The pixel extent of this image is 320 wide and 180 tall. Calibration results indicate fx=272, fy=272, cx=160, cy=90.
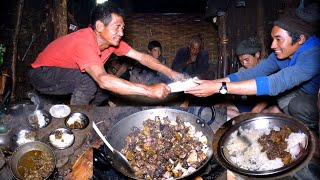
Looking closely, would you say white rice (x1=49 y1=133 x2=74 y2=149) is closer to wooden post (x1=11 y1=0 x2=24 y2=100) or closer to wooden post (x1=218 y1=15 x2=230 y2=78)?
wooden post (x1=11 y1=0 x2=24 y2=100)

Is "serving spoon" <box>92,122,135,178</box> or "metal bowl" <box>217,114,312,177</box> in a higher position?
"metal bowl" <box>217,114,312,177</box>

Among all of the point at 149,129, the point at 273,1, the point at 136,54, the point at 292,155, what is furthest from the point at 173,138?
the point at 273,1

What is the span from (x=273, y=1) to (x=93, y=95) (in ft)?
16.8

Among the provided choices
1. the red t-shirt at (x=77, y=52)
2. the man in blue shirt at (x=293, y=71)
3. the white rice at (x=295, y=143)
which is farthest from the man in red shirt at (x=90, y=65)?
the white rice at (x=295, y=143)

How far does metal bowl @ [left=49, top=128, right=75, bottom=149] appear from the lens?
3.89 m

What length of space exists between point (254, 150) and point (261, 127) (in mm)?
339

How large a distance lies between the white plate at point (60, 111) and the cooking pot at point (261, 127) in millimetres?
2497

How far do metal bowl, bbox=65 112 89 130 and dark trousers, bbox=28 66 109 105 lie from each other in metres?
0.74

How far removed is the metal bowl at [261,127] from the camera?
274cm

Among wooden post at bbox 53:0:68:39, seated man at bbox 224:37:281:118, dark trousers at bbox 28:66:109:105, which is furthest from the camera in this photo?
wooden post at bbox 53:0:68:39

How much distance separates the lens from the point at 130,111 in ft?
14.6

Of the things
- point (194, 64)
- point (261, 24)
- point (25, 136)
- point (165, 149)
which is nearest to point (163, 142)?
point (165, 149)

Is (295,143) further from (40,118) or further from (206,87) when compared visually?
(40,118)

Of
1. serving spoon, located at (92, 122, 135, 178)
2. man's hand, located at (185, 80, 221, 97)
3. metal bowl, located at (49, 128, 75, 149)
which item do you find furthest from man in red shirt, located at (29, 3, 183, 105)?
serving spoon, located at (92, 122, 135, 178)
